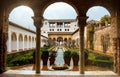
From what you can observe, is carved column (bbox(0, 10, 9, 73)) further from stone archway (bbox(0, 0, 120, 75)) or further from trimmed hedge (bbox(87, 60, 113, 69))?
trimmed hedge (bbox(87, 60, 113, 69))

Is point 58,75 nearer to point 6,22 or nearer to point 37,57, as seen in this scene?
point 37,57

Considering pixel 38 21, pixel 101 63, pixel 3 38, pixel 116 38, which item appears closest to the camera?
pixel 116 38

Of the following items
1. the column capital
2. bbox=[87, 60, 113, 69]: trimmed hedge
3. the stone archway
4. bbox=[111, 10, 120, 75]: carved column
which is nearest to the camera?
bbox=[111, 10, 120, 75]: carved column

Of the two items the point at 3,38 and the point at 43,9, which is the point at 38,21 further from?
the point at 3,38

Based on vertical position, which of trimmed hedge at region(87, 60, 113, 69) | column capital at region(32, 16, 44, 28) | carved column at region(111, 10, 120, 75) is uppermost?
column capital at region(32, 16, 44, 28)

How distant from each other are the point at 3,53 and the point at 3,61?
40cm

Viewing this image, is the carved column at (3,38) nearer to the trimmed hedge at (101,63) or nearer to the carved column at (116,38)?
the carved column at (116,38)

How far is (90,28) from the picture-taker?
2805cm

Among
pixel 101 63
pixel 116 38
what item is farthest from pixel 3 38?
pixel 101 63

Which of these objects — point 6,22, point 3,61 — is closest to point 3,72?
point 3,61

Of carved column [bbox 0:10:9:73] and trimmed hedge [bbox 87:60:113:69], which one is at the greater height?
carved column [bbox 0:10:9:73]

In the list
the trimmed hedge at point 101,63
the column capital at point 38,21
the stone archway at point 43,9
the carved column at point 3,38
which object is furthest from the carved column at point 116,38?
the carved column at point 3,38

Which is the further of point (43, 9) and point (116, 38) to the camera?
point (43, 9)

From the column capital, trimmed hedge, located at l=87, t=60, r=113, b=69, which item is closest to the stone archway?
the column capital
